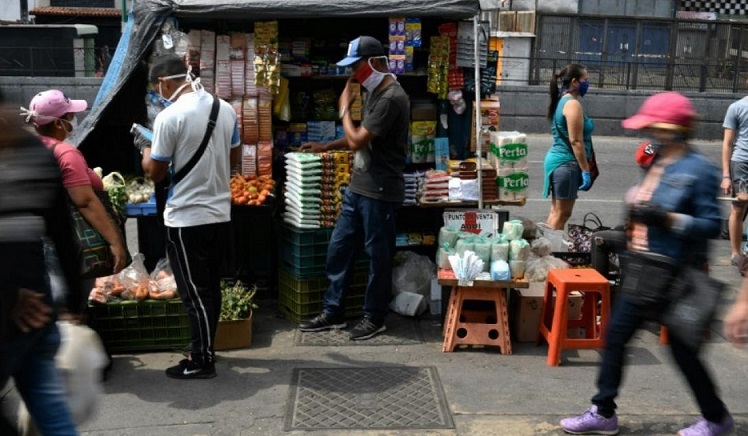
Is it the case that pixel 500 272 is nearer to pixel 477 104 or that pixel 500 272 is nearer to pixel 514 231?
pixel 514 231

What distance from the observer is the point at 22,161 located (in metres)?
3.15

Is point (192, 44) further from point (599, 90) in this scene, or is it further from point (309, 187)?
point (599, 90)

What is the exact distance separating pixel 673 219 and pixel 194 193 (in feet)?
9.22

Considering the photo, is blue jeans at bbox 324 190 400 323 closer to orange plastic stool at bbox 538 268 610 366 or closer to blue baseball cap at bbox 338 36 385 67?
blue baseball cap at bbox 338 36 385 67

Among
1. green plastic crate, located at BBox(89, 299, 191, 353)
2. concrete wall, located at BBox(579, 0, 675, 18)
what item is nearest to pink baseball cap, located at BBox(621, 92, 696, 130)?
green plastic crate, located at BBox(89, 299, 191, 353)

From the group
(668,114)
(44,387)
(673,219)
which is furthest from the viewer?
(668,114)

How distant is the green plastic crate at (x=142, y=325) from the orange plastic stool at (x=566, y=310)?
8.18 ft

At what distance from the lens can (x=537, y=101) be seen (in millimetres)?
17141

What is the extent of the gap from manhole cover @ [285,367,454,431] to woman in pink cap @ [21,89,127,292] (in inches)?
→ 56.4

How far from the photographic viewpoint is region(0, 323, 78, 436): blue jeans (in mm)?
3326

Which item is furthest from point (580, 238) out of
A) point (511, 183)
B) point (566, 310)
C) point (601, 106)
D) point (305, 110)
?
point (601, 106)

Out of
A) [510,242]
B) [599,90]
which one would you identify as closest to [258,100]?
[510,242]

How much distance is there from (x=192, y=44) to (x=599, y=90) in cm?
1191

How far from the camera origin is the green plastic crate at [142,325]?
5.90 meters
